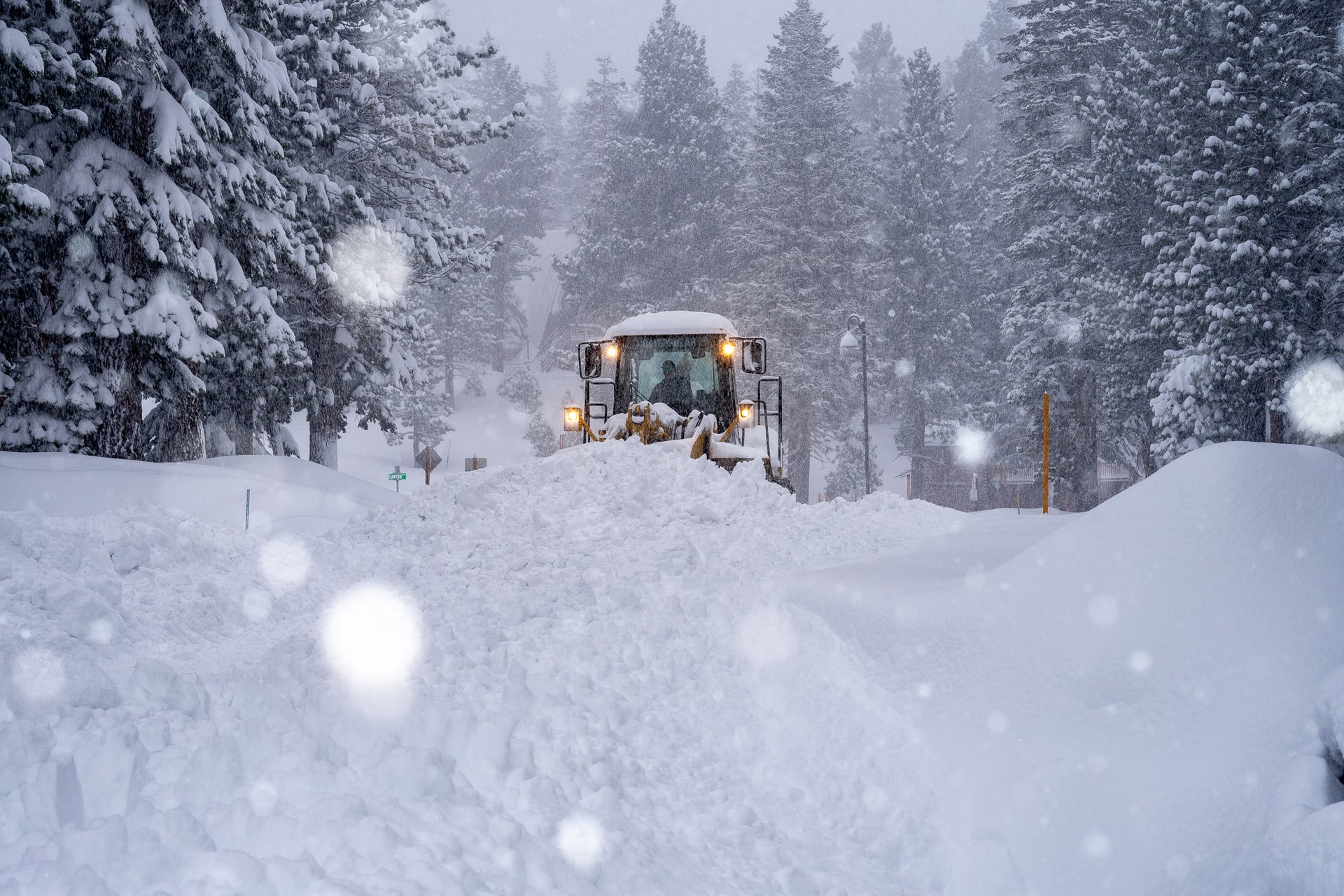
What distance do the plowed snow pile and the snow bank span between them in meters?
1.80

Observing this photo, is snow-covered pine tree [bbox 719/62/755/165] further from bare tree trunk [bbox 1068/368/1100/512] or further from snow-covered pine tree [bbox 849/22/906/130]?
bare tree trunk [bbox 1068/368/1100/512]

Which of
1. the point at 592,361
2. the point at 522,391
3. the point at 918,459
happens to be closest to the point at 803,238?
the point at 918,459

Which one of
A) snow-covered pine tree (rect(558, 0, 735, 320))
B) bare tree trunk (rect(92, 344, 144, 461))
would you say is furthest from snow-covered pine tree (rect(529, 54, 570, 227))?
bare tree trunk (rect(92, 344, 144, 461))

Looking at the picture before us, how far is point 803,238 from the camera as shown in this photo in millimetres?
31203

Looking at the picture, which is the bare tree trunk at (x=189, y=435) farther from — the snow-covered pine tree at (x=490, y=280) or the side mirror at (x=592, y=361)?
the snow-covered pine tree at (x=490, y=280)

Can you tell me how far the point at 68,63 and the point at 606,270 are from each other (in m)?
27.0

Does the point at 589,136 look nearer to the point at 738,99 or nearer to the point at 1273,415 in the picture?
the point at 738,99

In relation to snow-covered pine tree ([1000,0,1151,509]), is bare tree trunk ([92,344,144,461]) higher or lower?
lower

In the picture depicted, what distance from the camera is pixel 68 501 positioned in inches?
352

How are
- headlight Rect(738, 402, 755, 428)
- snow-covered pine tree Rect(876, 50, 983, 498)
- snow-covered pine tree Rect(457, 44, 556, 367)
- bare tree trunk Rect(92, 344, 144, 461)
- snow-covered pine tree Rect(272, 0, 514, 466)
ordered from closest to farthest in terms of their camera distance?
bare tree trunk Rect(92, 344, 144, 461) < headlight Rect(738, 402, 755, 428) < snow-covered pine tree Rect(272, 0, 514, 466) < snow-covered pine tree Rect(876, 50, 983, 498) < snow-covered pine tree Rect(457, 44, 556, 367)

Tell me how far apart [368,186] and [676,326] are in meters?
7.35

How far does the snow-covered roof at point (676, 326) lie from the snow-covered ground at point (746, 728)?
23.7 feet

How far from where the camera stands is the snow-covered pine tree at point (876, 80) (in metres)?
65.5

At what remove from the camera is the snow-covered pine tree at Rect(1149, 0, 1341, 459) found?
53.1 ft
